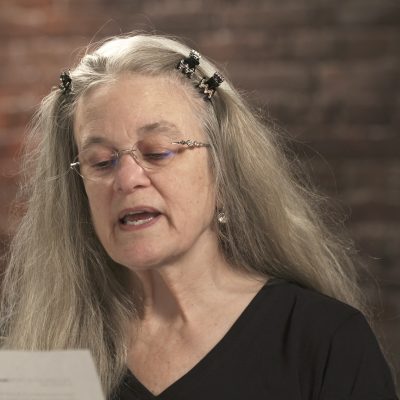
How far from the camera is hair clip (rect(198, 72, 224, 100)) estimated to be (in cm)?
205

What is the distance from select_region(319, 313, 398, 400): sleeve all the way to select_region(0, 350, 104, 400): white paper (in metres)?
0.48

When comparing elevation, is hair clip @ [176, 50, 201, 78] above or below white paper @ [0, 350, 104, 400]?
above

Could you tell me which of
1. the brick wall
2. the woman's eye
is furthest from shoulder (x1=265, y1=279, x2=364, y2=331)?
the brick wall

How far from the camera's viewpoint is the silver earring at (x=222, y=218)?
2.09 meters

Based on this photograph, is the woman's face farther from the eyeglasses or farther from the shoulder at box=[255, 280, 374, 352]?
the shoulder at box=[255, 280, 374, 352]

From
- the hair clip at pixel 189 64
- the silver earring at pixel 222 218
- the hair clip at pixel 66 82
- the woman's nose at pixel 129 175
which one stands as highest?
the hair clip at pixel 189 64

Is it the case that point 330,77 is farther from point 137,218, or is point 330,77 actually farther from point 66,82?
point 137,218

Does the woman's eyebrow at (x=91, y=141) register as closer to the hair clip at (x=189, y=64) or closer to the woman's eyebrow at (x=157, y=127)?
the woman's eyebrow at (x=157, y=127)

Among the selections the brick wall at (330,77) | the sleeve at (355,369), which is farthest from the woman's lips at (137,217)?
the brick wall at (330,77)

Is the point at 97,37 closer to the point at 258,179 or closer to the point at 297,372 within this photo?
the point at 258,179

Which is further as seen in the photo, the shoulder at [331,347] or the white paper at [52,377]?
the shoulder at [331,347]

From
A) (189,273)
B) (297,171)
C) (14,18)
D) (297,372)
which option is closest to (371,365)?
(297,372)

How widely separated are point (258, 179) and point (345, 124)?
0.86 m

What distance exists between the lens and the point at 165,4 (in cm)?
297
